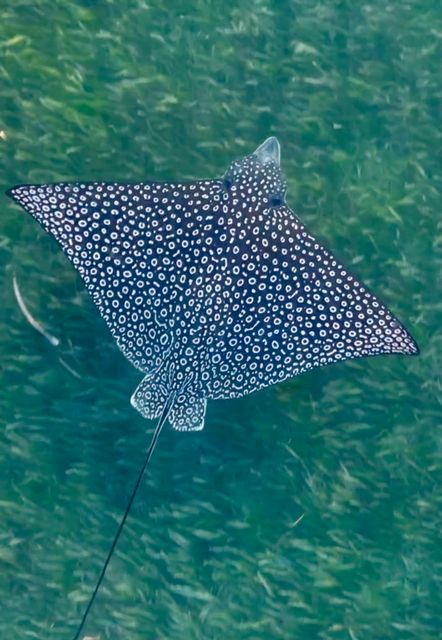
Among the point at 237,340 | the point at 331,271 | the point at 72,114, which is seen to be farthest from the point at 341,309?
the point at 72,114

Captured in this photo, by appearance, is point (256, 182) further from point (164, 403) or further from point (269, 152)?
point (164, 403)

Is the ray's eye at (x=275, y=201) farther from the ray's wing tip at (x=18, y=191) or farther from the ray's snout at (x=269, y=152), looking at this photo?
the ray's wing tip at (x=18, y=191)

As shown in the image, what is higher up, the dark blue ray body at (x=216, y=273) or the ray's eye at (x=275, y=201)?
the ray's eye at (x=275, y=201)

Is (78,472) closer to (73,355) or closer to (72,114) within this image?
(73,355)

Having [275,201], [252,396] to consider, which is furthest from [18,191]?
[252,396]

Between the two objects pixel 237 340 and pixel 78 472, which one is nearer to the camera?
pixel 237 340

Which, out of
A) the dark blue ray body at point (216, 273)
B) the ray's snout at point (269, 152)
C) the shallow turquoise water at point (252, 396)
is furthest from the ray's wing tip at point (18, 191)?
the ray's snout at point (269, 152)

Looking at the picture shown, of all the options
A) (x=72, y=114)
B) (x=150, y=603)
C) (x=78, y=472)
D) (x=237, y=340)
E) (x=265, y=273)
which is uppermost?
(x=72, y=114)
